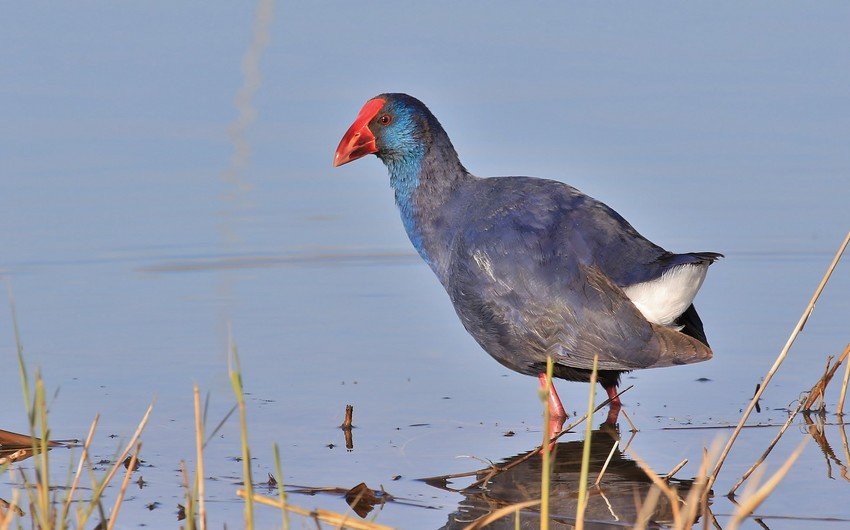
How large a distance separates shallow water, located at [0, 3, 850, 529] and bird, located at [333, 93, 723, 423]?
0.29 metres

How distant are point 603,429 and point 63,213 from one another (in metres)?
3.35

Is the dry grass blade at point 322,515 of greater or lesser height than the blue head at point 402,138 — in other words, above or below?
below

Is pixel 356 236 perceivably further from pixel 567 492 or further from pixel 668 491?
pixel 668 491

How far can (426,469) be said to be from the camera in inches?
175

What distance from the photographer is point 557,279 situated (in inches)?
189

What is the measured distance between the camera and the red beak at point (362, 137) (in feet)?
18.5

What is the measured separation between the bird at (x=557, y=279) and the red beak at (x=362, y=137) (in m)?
0.33

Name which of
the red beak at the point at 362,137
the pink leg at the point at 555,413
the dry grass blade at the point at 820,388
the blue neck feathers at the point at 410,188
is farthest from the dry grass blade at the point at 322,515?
the red beak at the point at 362,137

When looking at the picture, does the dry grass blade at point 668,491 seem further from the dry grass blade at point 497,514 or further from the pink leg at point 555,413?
the pink leg at point 555,413

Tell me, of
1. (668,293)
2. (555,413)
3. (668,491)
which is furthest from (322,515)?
(555,413)

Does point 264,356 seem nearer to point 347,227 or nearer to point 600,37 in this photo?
point 347,227

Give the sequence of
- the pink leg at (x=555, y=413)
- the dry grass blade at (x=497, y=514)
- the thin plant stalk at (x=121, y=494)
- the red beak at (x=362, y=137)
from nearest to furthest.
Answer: the dry grass blade at (x=497, y=514) < the thin plant stalk at (x=121, y=494) < the pink leg at (x=555, y=413) < the red beak at (x=362, y=137)

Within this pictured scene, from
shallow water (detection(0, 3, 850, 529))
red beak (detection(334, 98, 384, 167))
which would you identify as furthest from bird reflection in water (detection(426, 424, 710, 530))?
red beak (detection(334, 98, 384, 167))

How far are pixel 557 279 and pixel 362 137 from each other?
1.20 meters
